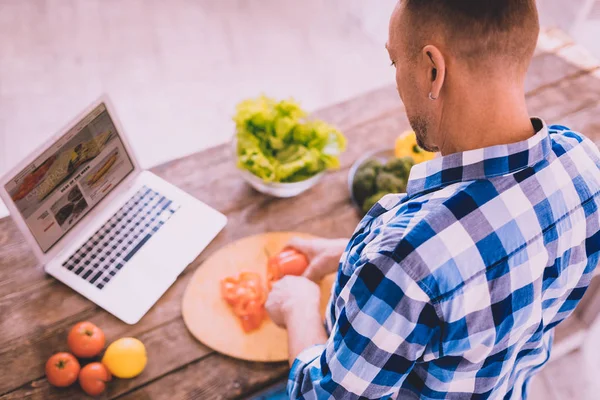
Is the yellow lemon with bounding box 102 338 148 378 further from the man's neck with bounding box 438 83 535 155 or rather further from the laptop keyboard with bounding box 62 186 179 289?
the man's neck with bounding box 438 83 535 155

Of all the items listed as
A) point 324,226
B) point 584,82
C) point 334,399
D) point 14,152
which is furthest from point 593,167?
point 14,152

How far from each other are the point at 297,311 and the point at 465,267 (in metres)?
0.53

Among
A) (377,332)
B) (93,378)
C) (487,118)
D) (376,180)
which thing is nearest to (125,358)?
(93,378)

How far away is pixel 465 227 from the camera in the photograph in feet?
2.49

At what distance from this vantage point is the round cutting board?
1.23 m

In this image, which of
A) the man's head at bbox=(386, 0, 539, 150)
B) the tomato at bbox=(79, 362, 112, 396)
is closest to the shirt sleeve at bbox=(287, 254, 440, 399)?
the man's head at bbox=(386, 0, 539, 150)

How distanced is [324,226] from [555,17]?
2.95m

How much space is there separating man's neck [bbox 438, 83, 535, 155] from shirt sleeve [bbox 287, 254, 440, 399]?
24 centimetres

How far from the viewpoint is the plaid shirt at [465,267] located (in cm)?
76

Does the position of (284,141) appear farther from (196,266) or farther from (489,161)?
(489,161)

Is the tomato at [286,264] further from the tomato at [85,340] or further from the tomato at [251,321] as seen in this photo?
the tomato at [85,340]

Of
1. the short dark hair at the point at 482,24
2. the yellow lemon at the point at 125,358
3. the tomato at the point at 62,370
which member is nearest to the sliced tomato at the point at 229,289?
the yellow lemon at the point at 125,358

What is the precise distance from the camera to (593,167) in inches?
34.4

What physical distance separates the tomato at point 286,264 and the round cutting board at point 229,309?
30 mm
